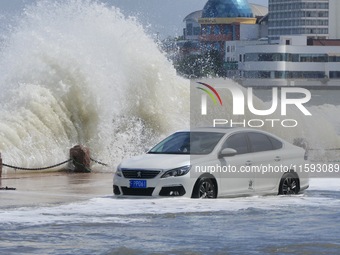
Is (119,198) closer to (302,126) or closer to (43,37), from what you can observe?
(43,37)

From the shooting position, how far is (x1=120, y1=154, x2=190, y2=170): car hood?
18.7 m

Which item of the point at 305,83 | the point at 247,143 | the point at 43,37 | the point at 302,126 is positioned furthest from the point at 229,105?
the point at 305,83

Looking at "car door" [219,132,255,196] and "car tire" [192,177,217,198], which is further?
"car door" [219,132,255,196]

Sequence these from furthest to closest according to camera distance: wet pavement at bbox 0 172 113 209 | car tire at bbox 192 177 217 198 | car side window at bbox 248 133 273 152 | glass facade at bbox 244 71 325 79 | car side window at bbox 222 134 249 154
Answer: glass facade at bbox 244 71 325 79, car side window at bbox 248 133 273 152, car side window at bbox 222 134 249 154, wet pavement at bbox 0 172 113 209, car tire at bbox 192 177 217 198

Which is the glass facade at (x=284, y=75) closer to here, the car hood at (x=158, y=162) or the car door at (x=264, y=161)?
the car door at (x=264, y=161)

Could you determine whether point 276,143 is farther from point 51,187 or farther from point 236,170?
point 51,187

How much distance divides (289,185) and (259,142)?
967 millimetres

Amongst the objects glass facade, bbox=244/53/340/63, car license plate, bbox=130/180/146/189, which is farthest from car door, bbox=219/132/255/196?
glass facade, bbox=244/53/340/63

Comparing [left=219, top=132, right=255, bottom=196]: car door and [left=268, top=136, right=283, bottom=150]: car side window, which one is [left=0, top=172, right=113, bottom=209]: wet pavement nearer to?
[left=219, top=132, right=255, bottom=196]: car door

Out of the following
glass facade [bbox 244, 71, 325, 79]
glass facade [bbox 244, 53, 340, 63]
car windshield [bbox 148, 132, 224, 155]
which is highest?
glass facade [bbox 244, 53, 340, 63]

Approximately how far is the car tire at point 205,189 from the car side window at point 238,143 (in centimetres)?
77

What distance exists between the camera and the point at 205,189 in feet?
62.3

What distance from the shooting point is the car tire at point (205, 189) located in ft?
61.8

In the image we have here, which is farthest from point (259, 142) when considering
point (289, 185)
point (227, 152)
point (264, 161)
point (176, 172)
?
point (176, 172)
